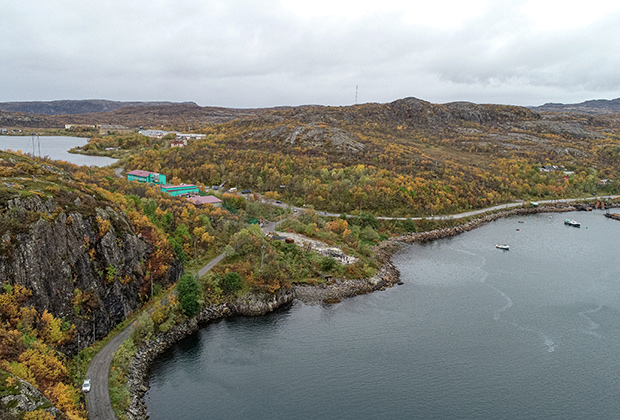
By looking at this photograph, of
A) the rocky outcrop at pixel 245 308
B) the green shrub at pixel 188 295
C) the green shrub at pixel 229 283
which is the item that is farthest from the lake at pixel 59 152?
the rocky outcrop at pixel 245 308

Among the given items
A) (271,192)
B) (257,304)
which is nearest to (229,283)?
(257,304)

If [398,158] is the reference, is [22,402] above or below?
below

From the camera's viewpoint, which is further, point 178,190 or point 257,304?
point 178,190

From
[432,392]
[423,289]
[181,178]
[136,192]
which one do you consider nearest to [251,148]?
[181,178]

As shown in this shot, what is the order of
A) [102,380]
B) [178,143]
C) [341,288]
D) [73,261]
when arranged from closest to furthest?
[102,380] → [73,261] → [341,288] → [178,143]

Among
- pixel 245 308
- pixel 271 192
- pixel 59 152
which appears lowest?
pixel 245 308

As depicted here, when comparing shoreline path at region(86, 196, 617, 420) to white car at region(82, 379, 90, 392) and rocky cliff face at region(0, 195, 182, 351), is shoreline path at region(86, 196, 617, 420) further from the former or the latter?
rocky cliff face at region(0, 195, 182, 351)

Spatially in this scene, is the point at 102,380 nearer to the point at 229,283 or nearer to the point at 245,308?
the point at 245,308
